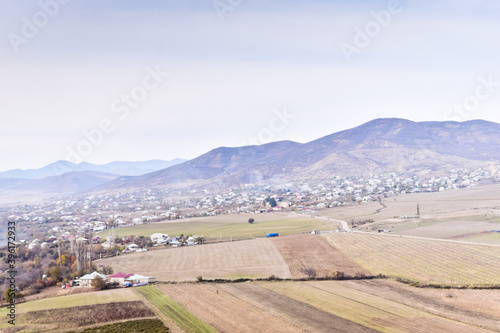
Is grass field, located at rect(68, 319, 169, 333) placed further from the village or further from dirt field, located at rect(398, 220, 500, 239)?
dirt field, located at rect(398, 220, 500, 239)

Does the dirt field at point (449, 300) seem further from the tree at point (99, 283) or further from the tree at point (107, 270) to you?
the tree at point (107, 270)

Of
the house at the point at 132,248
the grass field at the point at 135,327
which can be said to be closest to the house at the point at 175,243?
the house at the point at 132,248

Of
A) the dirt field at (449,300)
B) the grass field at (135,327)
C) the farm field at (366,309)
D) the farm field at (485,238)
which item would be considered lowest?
the dirt field at (449,300)

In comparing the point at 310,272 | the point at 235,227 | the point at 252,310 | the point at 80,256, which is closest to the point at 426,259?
the point at 310,272

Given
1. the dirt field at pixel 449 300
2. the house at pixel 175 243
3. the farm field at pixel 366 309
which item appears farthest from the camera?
the house at pixel 175 243

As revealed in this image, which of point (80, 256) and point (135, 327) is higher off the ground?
point (80, 256)

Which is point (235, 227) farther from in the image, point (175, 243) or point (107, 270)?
point (107, 270)

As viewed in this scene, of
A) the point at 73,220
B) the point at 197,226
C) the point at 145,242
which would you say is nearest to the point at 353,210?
the point at 197,226
